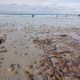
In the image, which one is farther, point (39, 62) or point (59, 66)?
point (39, 62)

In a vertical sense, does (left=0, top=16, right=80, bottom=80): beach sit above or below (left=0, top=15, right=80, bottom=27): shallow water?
below

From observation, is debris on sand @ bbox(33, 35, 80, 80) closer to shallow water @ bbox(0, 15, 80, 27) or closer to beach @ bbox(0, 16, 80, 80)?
beach @ bbox(0, 16, 80, 80)

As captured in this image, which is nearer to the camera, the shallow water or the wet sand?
the wet sand

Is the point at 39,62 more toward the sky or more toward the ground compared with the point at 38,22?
more toward the ground

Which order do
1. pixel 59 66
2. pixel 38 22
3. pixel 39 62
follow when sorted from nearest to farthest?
1. pixel 59 66
2. pixel 39 62
3. pixel 38 22

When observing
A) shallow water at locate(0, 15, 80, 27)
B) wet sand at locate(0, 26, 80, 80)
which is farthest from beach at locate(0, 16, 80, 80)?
shallow water at locate(0, 15, 80, 27)

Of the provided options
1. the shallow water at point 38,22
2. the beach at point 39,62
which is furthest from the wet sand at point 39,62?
the shallow water at point 38,22

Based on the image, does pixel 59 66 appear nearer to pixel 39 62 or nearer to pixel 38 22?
pixel 39 62

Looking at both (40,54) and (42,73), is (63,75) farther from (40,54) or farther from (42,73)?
(40,54)

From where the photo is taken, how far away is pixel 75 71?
8516mm

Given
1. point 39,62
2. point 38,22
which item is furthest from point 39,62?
point 38,22

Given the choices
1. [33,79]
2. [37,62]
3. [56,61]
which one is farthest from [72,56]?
[33,79]

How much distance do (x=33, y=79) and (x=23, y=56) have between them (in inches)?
131

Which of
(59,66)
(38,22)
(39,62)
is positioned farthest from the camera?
(38,22)
